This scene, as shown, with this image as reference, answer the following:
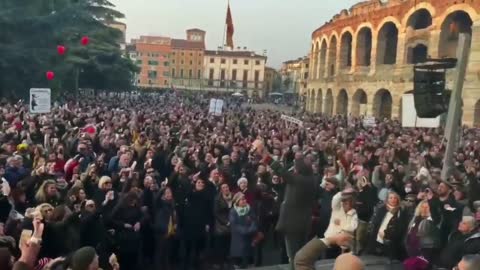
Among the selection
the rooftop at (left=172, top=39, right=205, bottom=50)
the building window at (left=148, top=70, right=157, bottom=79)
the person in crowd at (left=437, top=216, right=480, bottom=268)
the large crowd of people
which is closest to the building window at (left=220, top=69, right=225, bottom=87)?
the rooftop at (left=172, top=39, right=205, bottom=50)

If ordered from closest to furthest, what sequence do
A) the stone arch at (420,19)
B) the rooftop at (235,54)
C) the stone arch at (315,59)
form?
the stone arch at (420,19)
the stone arch at (315,59)
the rooftop at (235,54)

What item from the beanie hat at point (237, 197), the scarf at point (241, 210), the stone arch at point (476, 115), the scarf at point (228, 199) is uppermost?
the stone arch at point (476, 115)

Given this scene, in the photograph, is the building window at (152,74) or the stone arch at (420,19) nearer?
the stone arch at (420,19)

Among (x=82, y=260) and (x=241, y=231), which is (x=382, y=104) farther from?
(x=82, y=260)

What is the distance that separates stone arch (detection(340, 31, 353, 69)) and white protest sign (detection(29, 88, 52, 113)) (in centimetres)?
3660

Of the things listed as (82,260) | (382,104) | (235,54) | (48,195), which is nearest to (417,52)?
(382,104)

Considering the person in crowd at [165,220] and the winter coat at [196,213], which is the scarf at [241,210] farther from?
the person in crowd at [165,220]

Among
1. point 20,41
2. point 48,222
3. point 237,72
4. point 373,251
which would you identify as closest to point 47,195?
point 48,222

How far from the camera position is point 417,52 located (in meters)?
41.0

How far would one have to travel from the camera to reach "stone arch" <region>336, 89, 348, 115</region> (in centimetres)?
4725

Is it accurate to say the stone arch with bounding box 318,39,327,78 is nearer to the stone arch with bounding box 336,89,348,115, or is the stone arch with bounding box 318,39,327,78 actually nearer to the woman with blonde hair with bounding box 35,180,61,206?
the stone arch with bounding box 336,89,348,115

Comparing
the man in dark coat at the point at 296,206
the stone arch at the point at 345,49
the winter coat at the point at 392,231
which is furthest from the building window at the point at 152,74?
the man in dark coat at the point at 296,206

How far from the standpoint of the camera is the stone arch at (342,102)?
155ft

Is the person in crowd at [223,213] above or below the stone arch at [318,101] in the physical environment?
below
